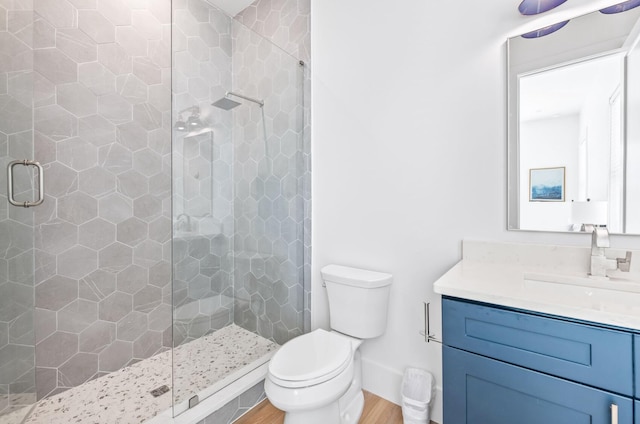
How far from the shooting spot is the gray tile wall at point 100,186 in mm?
1686

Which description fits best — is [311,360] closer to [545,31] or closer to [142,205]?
[142,205]

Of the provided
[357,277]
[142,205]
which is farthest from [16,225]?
[357,277]

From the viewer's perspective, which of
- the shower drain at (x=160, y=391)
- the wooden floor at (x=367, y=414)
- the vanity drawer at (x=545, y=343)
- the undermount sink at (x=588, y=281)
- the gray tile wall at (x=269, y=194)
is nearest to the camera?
the vanity drawer at (x=545, y=343)

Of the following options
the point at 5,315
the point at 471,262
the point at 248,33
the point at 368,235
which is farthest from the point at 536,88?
the point at 5,315

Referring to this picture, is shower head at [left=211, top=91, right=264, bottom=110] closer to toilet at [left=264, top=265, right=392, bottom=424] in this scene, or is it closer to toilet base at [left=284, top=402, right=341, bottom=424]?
toilet at [left=264, top=265, right=392, bottom=424]

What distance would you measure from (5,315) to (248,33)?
211 cm

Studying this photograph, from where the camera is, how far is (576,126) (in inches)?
50.9

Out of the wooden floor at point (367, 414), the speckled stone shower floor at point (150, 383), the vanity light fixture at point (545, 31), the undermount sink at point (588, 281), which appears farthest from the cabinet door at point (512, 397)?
the vanity light fixture at point (545, 31)

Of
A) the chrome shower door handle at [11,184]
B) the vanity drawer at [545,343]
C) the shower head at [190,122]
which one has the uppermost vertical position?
the shower head at [190,122]

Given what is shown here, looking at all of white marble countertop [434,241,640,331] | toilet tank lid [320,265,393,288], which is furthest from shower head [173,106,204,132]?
white marble countertop [434,241,640,331]

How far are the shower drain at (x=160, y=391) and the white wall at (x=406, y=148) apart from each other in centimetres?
97

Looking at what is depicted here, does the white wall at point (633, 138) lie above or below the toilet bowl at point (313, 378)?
above

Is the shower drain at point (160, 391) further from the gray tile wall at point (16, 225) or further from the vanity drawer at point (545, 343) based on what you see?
the vanity drawer at point (545, 343)

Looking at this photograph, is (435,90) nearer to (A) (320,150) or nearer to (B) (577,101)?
(B) (577,101)
